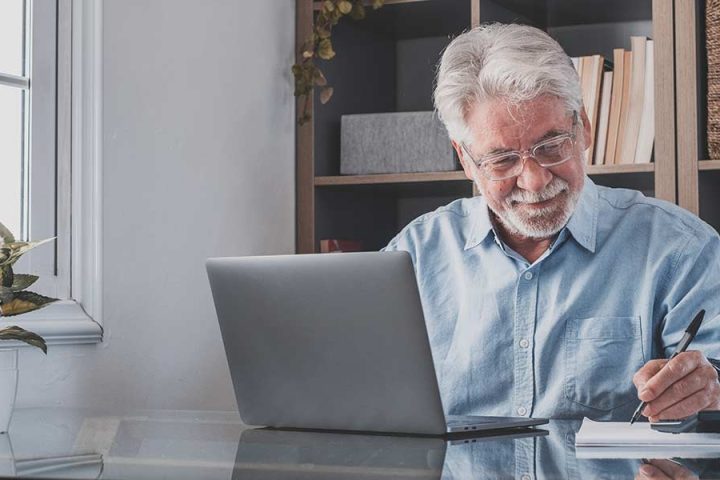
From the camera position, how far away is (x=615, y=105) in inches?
98.8

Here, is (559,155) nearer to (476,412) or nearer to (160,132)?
(476,412)

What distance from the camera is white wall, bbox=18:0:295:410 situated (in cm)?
211

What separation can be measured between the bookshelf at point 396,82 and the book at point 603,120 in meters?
0.04

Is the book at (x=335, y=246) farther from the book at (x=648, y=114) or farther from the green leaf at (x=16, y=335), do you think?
the green leaf at (x=16, y=335)

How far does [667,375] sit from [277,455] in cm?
54

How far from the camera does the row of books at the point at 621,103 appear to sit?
2.47m

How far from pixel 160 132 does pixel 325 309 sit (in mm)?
1058

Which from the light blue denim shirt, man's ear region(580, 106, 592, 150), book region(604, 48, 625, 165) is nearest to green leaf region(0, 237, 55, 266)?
the light blue denim shirt

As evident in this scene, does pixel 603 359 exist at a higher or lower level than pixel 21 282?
lower

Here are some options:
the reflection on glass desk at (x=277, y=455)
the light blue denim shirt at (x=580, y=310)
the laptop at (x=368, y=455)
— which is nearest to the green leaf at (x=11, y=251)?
the reflection on glass desk at (x=277, y=455)

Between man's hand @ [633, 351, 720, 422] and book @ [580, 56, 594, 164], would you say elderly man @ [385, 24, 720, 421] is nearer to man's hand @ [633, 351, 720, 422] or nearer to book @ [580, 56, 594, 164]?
man's hand @ [633, 351, 720, 422]

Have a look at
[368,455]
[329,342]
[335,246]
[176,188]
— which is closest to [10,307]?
[329,342]

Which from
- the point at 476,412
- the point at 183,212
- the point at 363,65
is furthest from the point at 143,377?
the point at 363,65

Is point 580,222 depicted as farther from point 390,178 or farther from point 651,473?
point 651,473
